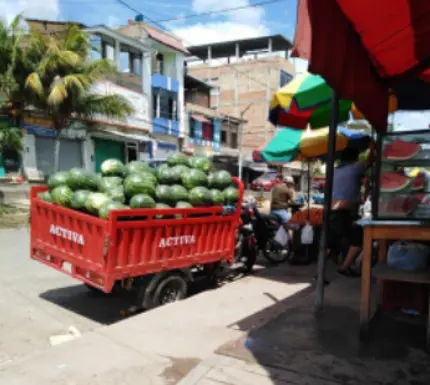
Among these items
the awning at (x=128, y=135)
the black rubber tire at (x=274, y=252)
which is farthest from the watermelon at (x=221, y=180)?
the awning at (x=128, y=135)

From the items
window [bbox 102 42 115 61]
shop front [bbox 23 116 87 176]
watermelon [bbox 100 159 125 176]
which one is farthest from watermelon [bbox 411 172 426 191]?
window [bbox 102 42 115 61]

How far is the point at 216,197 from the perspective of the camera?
18.8 feet

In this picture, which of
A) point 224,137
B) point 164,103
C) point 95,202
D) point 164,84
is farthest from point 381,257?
point 224,137

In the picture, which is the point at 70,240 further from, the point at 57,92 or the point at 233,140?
the point at 233,140

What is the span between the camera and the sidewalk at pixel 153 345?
3186mm

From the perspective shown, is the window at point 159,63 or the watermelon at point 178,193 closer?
the watermelon at point 178,193

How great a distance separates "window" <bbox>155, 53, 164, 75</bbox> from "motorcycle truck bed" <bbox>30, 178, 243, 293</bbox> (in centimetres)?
2321

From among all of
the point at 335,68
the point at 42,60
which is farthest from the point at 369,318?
the point at 42,60

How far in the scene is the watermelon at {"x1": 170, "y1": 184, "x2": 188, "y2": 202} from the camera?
5.36 meters

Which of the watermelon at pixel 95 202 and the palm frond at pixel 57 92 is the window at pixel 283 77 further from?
the watermelon at pixel 95 202

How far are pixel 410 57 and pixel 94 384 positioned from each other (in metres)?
3.93

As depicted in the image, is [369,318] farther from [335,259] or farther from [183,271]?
[335,259]

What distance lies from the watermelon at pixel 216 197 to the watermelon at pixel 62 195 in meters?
1.89

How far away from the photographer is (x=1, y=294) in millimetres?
5520
